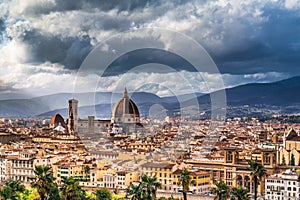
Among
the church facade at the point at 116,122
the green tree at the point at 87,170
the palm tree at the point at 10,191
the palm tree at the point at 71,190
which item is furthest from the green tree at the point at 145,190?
the church facade at the point at 116,122

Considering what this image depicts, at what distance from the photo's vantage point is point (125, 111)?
5297cm

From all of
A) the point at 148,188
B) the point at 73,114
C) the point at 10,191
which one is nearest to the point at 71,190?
the point at 148,188

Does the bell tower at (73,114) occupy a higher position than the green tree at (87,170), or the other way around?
the bell tower at (73,114)

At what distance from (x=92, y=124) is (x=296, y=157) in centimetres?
3036

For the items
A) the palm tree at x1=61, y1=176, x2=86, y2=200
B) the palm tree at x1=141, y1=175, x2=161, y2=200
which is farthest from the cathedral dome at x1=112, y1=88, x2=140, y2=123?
the palm tree at x1=61, y1=176, x2=86, y2=200

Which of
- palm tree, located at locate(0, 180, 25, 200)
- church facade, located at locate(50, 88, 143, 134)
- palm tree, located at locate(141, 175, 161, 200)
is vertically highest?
church facade, located at locate(50, 88, 143, 134)

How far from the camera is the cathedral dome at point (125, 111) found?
52594 mm

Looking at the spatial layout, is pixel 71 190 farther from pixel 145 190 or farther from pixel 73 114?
pixel 73 114

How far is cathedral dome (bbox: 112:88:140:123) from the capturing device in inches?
2071

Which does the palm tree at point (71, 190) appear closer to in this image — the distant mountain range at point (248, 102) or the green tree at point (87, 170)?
Result: the green tree at point (87, 170)

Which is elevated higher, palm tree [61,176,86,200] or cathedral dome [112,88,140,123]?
cathedral dome [112,88,140,123]

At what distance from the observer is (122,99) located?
52531mm

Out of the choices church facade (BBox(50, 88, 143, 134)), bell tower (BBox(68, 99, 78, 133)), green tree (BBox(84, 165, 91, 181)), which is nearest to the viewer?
green tree (BBox(84, 165, 91, 181))

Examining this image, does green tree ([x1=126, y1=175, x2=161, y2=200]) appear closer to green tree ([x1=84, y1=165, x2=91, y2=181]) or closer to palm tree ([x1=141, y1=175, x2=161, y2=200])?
palm tree ([x1=141, y1=175, x2=161, y2=200])
